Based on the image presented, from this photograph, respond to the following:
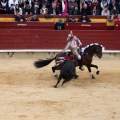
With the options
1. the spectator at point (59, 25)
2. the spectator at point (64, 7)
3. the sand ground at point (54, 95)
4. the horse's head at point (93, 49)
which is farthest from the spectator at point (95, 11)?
the horse's head at point (93, 49)

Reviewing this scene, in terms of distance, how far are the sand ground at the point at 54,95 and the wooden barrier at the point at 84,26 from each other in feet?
8.99

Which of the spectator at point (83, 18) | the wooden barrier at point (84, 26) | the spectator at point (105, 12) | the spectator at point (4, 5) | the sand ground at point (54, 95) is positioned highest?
the spectator at point (4, 5)

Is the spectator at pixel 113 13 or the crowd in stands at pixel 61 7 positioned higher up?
the crowd in stands at pixel 61 7

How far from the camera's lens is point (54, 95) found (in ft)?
34.9

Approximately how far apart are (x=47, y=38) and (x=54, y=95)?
19.9 feet

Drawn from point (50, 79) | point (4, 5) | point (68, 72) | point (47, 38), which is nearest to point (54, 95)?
point (68, 72)

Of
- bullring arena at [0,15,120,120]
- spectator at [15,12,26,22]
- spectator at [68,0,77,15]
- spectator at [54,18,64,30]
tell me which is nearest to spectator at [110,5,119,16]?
bullring arena at [0,15,120,120]

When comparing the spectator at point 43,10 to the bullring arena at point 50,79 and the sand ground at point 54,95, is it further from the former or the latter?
the sand ground at point 54,95

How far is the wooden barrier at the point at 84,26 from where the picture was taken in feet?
55.0

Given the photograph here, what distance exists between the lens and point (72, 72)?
11242 millimetres

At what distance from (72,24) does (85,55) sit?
4.47 meters

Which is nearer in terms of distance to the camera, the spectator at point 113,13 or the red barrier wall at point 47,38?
the red barrier wall at point 47,38

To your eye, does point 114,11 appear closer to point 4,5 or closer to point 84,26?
point 84,26

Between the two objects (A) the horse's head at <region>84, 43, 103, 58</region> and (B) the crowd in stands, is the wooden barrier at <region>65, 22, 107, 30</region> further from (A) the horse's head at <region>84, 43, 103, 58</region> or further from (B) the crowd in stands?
(A) the horse's head at <region>84, 43, 103, 58</region>
